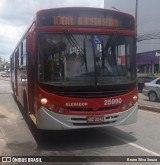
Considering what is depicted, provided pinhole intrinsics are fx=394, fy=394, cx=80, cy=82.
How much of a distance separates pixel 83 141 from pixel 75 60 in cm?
213

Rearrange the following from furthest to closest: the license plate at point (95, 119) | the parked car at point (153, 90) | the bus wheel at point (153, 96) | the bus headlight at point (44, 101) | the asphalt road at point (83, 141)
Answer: the bus wheel at point (153, 96) < the parked car at point (153, 90) < the license plate at point (95, 119) < the bus headlight at point (44, 101) < the asphalt road at point (83, 141)

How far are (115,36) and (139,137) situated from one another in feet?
8.73

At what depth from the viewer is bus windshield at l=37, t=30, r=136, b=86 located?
8.95 m

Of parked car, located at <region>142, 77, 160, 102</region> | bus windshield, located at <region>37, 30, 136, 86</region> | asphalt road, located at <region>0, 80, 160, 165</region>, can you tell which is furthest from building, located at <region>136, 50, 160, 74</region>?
bus windshield, located at <region>37, 30, 136, 86</region>

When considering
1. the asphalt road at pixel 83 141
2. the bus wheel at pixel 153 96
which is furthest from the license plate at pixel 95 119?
the bus wheel at pixel 153 96

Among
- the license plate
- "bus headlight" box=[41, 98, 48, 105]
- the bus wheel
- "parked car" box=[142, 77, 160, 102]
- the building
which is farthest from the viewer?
the building

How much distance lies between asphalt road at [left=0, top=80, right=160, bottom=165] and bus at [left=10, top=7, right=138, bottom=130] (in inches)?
20.8

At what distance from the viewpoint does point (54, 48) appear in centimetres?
899

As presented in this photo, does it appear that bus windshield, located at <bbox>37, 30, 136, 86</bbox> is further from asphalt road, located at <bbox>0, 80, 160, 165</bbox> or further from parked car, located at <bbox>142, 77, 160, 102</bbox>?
parked car, located at <bbox>142, 77, 160, 102</bbox>

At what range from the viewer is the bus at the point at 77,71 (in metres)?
8.93

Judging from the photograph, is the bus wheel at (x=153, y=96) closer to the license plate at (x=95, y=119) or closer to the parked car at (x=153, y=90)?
the parked car at (x=153, y=90)

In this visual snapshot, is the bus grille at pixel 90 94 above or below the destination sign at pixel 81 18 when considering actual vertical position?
below

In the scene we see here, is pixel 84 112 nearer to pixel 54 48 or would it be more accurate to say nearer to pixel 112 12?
pixel 54 48

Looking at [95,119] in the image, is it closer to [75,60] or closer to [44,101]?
[44,101]
